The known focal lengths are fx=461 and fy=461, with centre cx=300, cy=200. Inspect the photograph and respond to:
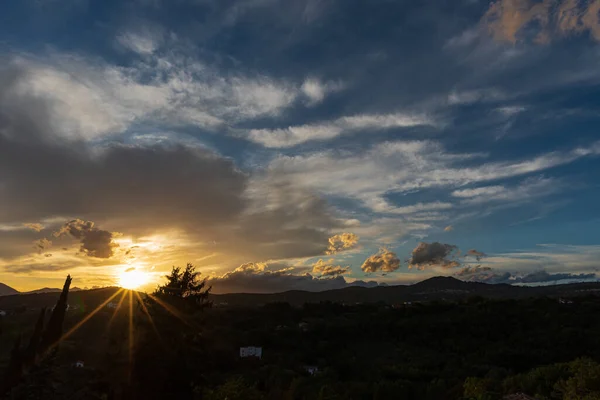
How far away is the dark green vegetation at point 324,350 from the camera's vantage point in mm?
23131

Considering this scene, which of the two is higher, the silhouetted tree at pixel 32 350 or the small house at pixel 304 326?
the silhouetted tree at pixel 32 350

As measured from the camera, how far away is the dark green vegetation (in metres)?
23.1

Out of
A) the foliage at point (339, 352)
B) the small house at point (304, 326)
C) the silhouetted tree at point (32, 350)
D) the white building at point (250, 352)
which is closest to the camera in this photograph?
the foliage at point (339, 352)

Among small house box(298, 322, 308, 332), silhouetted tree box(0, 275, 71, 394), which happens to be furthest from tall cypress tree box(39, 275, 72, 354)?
small house box(298, 322, 308, 332)

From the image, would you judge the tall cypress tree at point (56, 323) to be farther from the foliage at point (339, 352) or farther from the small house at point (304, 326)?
the small house at point (304, 326)

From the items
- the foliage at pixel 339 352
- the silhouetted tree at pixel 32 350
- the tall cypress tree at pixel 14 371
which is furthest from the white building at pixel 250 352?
the tall cypress tree at pixel 14 371

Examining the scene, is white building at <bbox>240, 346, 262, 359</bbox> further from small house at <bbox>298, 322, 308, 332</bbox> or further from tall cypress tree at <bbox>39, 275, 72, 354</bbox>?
tall cypress tree at <bbox>39, 275, 72, 354</bbox>

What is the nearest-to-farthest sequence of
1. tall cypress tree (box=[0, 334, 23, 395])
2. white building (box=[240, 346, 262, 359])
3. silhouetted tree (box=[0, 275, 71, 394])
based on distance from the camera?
tall cypress tree (box=[0, 334, 23, 395]), silhouetted tree (box=[0, 275, 71, 394]), white building (box=[240, 346, 262, 359])

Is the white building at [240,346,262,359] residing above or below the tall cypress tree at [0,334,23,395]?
below

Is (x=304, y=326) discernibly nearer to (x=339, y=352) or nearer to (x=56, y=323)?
(x=339, y=352)

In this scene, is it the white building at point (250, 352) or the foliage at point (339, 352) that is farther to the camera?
the white building at point (250, 352)

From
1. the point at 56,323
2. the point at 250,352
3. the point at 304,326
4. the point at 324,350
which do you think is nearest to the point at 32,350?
the point at 56,323

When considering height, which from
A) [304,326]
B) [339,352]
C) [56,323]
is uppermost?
[56,323]

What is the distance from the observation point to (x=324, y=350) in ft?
252
